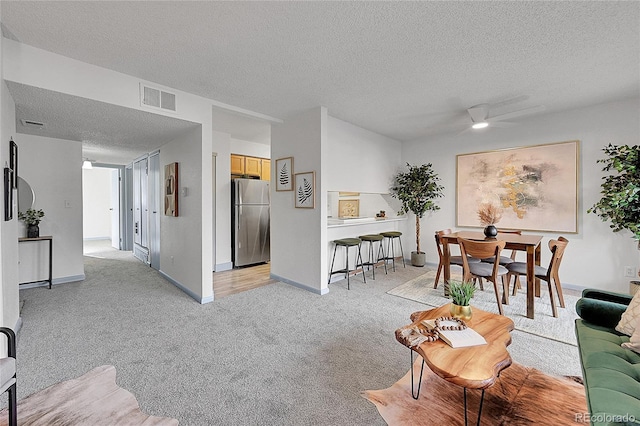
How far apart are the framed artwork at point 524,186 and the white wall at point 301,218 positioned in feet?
9.15

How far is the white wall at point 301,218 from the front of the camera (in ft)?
12.4

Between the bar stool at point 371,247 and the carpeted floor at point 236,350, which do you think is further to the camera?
the bar stool at point 371,247

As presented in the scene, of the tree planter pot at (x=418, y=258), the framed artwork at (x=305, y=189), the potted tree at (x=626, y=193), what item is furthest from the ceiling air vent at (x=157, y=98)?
the potted tree at (x=626, y=193)

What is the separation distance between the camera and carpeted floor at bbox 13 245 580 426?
1.68 meters

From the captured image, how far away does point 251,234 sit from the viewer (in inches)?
212

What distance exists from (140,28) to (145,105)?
1042mm

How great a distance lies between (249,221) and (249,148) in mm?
1562

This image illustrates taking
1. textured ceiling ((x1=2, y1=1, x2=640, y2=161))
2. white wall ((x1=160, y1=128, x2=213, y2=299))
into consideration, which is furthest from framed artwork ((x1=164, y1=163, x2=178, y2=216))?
textured ceiling ((x1=2, y1=1, x2=640, y2=161))

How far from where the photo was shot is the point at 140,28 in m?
2.05

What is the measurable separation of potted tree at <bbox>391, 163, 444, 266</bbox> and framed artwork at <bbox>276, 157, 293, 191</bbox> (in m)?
2.37

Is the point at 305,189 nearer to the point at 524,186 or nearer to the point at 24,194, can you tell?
the point at 524,186

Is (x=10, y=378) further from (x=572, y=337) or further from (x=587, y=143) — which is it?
(x=587, y=143)

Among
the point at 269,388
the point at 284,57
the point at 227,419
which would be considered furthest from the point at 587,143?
the point at 227,419

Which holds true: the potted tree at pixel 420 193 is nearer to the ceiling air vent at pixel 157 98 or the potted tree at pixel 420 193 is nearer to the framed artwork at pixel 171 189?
the framed artwork at pixel 171 189
